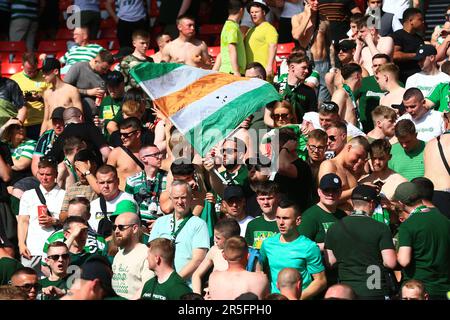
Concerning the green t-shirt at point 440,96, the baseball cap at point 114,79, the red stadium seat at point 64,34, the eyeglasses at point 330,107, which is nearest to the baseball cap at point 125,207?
the eyeglasses at point 330,107

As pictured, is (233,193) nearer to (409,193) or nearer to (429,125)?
(409,193)

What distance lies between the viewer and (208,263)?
1220 cm

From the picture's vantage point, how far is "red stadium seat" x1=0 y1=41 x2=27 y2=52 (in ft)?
69.8

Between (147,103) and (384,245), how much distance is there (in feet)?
18.3

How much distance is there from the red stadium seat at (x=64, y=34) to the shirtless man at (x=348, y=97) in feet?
23.7

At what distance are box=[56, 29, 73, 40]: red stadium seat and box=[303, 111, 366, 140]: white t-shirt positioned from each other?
7959 mm

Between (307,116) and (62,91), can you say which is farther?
(62,91)

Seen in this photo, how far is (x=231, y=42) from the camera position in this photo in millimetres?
17391

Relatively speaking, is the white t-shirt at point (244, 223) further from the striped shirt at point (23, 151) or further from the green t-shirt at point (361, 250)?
the striped shirt at point (23, 151)

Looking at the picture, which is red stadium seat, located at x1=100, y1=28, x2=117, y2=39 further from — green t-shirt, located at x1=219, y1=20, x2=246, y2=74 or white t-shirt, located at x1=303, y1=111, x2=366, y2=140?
white t-shirt, located at x1=303, y1=111, x2=366, y2=140

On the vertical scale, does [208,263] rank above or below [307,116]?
below

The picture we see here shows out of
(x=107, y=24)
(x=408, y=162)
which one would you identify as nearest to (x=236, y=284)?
(x=408, y=162)
